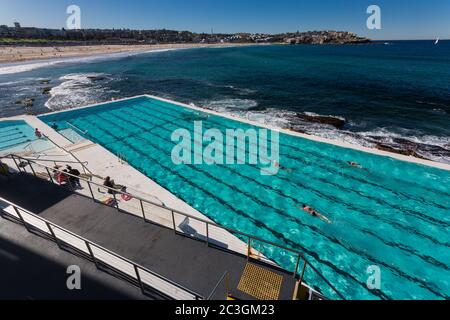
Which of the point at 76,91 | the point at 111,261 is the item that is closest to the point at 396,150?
the point at 111,261

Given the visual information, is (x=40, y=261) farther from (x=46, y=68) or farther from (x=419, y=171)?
(x=46, y=68)

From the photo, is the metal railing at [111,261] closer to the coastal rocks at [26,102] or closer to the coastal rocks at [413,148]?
the coastal rocks at [413,148]

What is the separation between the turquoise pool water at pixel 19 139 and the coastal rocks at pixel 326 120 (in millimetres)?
24732

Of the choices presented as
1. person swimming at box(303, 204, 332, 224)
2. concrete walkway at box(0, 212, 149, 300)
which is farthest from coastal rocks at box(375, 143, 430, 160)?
concrete walkway at box(0, 212, 149, 300)

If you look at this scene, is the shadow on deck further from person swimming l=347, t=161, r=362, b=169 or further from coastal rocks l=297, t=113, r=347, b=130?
coastal rocks l=297, t=113, r=347, b=130

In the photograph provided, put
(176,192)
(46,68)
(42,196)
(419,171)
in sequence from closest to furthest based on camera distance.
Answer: (42,196)
(176,192)
(419,171)
(46,68)

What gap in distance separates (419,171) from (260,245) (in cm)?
1225

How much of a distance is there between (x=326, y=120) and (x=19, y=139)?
28.8m

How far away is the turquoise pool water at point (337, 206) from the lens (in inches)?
350

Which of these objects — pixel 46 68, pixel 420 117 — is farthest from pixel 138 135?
pixel 46 68

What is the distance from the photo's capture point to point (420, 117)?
26875 millimetres

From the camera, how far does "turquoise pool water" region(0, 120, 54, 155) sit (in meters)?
15.8

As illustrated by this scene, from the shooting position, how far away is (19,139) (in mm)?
17625

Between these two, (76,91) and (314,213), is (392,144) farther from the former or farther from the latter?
(76,91)
